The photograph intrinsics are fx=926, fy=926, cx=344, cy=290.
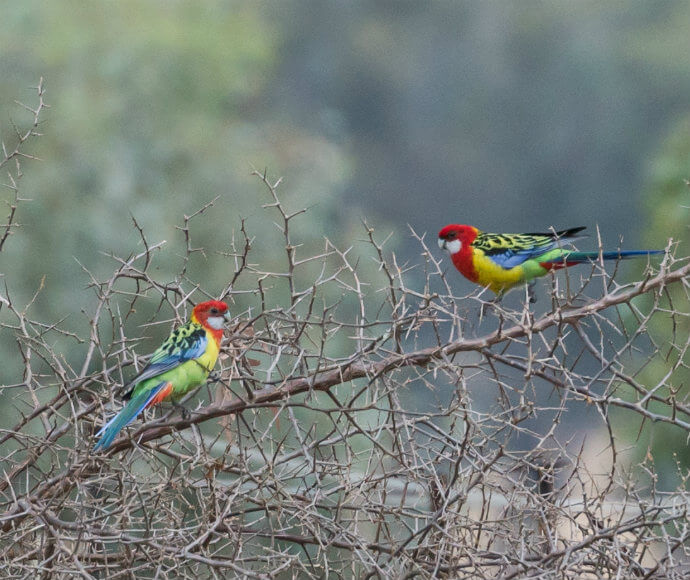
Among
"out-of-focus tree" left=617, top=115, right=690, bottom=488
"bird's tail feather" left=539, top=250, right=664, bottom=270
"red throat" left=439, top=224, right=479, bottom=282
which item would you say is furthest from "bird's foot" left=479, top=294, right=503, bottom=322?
"out-of-focus tree" left=617, top=115, right=690, bottom=488

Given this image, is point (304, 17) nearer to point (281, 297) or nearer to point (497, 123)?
point (497, 123)

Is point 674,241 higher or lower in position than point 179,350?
higher

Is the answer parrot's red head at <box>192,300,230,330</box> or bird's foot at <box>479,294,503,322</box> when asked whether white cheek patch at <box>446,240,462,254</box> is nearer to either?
bird's foot at <box>479,294,503,322</box>

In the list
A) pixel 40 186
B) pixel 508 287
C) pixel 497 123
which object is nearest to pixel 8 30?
pixel 40 186

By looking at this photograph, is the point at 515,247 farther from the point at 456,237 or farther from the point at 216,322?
the point at 216,322

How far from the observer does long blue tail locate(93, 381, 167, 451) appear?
1781 mm

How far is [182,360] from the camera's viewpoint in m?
2.07

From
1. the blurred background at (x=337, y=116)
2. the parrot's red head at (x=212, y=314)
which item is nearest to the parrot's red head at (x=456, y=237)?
the parrot's red head at (x=212, y=314)

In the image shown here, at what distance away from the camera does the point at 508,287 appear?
2.61 meters

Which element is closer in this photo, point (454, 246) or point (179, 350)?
point (179, 350)

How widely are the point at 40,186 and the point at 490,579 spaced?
5.29 m

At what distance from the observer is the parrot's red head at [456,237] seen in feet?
8.92

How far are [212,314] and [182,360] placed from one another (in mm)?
125

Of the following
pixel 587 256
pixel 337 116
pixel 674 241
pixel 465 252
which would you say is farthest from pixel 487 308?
pixel 337 116
